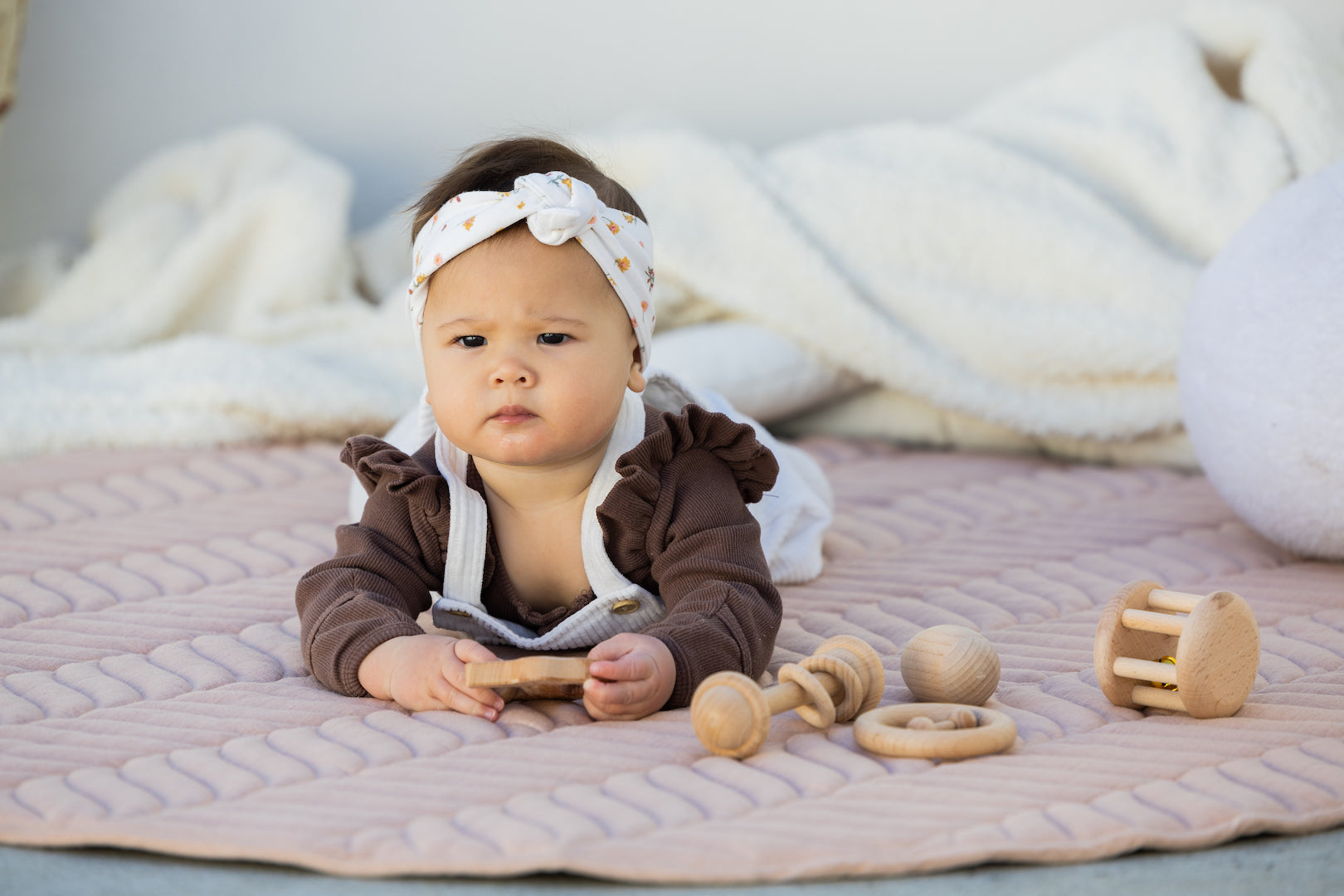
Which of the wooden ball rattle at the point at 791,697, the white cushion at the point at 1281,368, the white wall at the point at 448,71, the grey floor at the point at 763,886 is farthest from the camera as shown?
the white wall at the point at 448,71

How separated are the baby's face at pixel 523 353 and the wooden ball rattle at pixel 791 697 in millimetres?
258

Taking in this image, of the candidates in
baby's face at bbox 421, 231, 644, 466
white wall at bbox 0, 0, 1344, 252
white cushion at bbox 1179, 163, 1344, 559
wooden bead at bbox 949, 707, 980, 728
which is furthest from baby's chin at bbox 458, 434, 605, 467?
white wall at bbox 0, 0, 1344, 252

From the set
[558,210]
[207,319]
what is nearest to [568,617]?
[558,210]

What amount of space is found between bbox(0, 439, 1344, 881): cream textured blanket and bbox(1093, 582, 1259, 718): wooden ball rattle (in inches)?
0.8

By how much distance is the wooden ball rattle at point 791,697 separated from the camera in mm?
875

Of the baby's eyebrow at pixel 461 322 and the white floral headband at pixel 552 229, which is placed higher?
the white floral headband at pixel 552 229

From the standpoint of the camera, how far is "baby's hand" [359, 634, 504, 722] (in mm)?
987

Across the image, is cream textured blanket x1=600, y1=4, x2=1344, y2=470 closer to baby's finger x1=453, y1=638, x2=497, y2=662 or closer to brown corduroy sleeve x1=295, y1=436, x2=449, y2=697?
brown corduroy sleeve x1=295, y1=436, x2=449, y2=697

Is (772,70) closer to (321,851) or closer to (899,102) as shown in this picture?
(899,102)

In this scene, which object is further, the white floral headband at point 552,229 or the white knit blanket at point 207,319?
the white knit blanket at point 207,319

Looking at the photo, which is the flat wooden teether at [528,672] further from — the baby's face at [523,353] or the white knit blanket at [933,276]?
the white knit blanket at [933,276]

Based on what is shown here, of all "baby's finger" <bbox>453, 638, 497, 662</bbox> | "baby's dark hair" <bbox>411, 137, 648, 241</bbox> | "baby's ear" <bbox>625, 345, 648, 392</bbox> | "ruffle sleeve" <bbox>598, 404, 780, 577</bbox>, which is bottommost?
"baby's finger" <bbox>453, 638, 497, 662</bbox>

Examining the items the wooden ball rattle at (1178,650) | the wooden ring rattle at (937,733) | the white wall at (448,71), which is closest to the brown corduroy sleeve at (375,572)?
the wooden ring rattle at (937,733)

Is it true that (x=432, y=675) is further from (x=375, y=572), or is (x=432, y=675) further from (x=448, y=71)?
(x=448, y=71)
